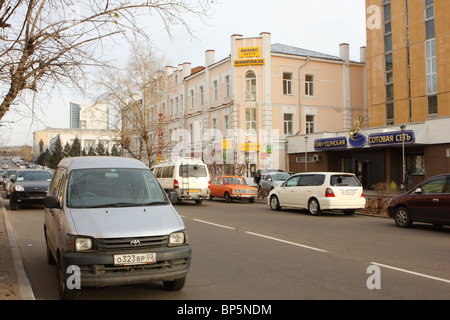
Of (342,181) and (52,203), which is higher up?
(342,181)

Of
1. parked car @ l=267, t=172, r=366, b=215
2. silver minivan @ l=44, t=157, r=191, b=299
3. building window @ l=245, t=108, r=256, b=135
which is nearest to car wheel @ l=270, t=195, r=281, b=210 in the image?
parked car @ l=267, t=172, r=366, b=215

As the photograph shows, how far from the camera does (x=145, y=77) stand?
4334 centimetres

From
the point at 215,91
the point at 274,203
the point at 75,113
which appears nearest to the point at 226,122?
the point at 215,91

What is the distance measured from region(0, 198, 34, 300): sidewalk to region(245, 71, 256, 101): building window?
30.2 meters

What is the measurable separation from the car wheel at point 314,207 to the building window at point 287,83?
23943 mm

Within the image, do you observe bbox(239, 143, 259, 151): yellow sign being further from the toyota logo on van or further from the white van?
the toyota logo on van

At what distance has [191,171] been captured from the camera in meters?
22.3

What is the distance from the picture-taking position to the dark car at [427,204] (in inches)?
468

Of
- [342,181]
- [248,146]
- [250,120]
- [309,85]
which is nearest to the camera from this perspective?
[342,181]

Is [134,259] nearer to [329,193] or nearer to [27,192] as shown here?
[329,193]

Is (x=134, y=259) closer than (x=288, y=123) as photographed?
Yes

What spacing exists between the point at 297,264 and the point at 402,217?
6829 millimetres
